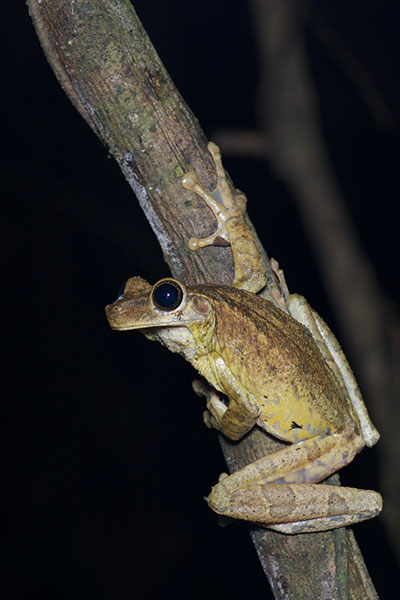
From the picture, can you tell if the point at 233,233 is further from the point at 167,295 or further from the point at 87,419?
the point at 87,419

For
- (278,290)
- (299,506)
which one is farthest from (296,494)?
(278,290)

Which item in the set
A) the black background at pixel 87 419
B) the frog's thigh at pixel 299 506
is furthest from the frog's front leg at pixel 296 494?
the black background at pixel 87 419

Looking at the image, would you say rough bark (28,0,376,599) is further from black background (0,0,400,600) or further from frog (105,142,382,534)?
black background (0,0,400,600)

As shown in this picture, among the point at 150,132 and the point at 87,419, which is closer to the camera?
the point at 150,132

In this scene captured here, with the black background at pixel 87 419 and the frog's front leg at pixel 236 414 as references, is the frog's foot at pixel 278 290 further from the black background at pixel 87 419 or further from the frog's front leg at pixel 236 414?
the black background at pixel 87 419

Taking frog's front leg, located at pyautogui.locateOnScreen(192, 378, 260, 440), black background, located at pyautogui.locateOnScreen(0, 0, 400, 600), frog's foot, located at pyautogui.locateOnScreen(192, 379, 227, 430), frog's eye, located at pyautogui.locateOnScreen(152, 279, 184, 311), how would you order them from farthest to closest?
black background, located at pyautogui.locateOnScreen(0, 0, 400, 600), frog's foot, located at pyautogui.locateOnScreen(192, 379, 227, 430), frog's front leg, located at pyautogui.locateOnScreen(192, 378, 260, 440), frog's eye, located at pyautogui.locateOnScreen(152, 279, 184, 311)

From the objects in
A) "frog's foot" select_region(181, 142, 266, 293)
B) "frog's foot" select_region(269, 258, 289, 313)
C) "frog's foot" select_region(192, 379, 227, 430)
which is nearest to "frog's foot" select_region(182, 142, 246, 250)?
"frog's foot" select_region(181, 142, 266, 293)

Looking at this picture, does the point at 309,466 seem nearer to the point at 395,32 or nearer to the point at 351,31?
the point at 351,31
